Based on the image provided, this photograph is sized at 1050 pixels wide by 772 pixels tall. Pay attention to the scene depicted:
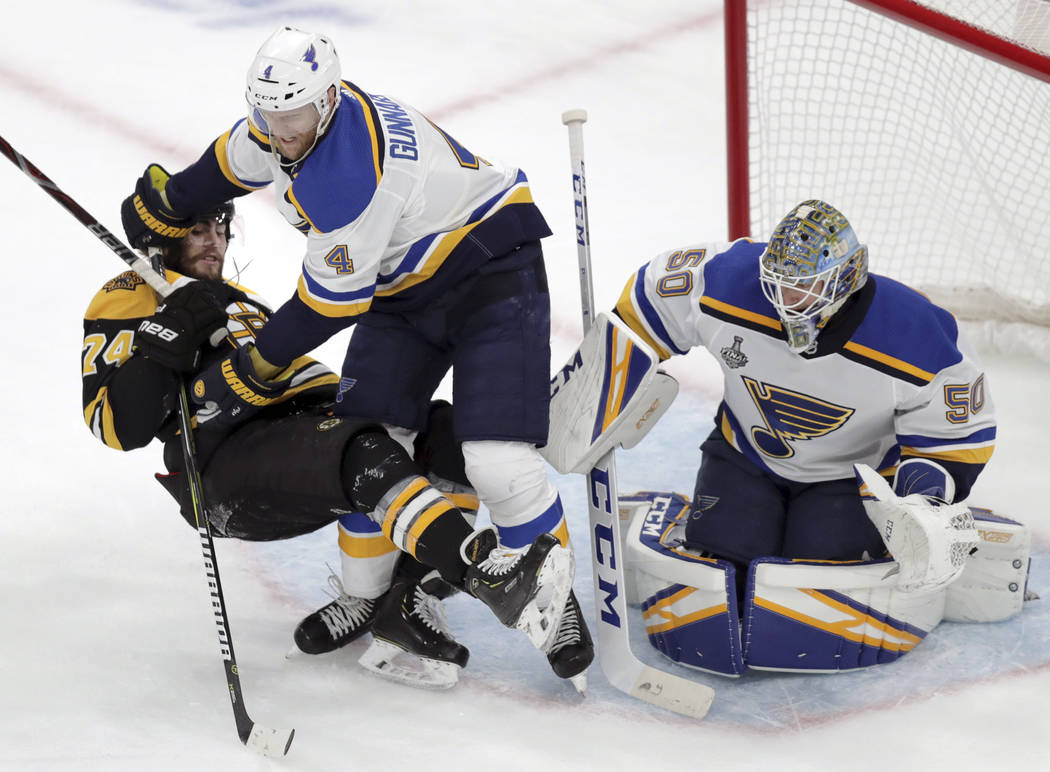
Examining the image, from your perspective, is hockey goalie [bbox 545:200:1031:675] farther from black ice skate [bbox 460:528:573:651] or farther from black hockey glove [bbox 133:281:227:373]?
black hockey glove [bbox 133:281:227:373]

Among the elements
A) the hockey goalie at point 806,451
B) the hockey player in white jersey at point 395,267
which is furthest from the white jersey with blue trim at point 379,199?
the hockey goalie at point 806,451

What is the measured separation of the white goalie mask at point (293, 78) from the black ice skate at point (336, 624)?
104 centimetres

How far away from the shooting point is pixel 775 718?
8.21 ft

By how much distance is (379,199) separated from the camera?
90.6 inches

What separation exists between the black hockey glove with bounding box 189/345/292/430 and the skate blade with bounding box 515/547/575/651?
64cm

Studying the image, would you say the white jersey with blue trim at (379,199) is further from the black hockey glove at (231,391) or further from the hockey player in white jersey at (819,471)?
the hockey player in white jersey at (819,471)

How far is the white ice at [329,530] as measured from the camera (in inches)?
93.7

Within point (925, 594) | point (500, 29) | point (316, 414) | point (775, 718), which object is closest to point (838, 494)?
point (925, 594)

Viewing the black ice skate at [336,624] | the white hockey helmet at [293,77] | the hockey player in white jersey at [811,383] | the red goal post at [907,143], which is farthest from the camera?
the red goal post at [907,143]

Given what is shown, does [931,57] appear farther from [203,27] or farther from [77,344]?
[203,27]

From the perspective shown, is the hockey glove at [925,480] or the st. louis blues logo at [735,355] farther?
the st. louis blues logo at [735,355]

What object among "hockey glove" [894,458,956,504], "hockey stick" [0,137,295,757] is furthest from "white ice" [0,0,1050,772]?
"hockey glove" [894,458,956,504]

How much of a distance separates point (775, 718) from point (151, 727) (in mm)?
1177

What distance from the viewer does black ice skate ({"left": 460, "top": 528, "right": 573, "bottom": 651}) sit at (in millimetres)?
2246
